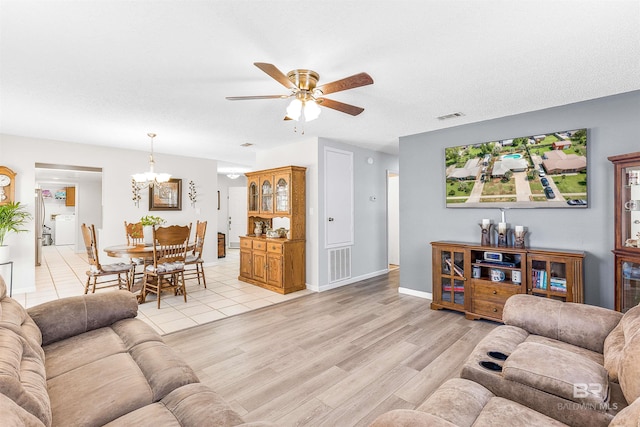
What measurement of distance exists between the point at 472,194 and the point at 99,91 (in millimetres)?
4393

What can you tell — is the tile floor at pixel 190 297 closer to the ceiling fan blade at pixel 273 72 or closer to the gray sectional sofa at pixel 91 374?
the gray sectional sofa at pixel 91 374

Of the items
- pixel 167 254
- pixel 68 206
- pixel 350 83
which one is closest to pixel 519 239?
pixel 350 83

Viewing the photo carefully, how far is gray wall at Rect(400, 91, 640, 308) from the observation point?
3158mm

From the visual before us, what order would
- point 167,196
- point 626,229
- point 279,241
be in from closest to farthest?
point 626,229
point 279,241
point 167,196

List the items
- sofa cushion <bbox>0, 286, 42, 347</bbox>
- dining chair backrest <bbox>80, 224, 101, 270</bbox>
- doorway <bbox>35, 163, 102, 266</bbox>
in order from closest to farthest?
sofa cushion <bbox>0, 286, 42, 347</bbox>, dining chair backrest <bbox>80, 224, 101, 270</bbox>, doorway <bbox>35, 163, 102, 266</bbox>

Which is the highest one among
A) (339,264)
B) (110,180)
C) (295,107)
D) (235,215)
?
(295,107)

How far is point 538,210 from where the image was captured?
3590 mm

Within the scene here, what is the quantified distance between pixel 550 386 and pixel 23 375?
7.49ft

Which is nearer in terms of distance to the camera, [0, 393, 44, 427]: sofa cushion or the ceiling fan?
[0, 393, 44, 427]: sofa cushion

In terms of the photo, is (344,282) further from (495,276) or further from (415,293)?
(495,276)

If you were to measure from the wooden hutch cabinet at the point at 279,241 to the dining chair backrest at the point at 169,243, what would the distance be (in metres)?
1.25

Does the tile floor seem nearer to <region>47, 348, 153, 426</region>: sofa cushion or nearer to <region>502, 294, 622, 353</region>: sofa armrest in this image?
<region>47, 348, 153, 426</region>: sofa cushion

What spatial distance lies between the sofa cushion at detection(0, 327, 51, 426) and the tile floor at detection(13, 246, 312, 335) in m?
1.90

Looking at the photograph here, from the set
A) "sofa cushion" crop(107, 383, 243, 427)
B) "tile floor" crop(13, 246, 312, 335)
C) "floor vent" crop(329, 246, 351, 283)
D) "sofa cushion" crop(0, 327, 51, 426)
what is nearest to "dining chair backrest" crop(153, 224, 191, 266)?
"tile floor" crop(13, 246, 312, 335)
